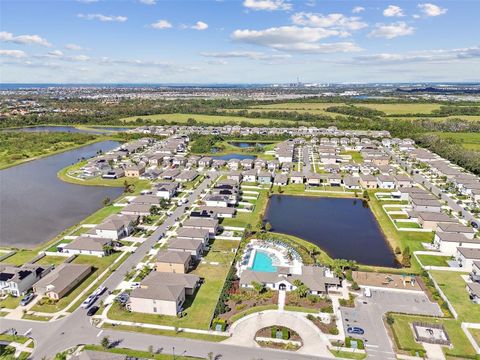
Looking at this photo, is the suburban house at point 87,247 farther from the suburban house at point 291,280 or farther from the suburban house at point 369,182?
the suburban house at point 369,182

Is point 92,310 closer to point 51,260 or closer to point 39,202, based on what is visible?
point 51,260

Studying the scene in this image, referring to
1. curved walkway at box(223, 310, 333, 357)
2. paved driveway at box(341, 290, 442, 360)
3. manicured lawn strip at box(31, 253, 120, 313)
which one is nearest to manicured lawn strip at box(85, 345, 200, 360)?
curved walkway at box(223, 310, 333, 357)

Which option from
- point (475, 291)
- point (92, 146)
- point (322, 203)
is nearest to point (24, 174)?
point (92, 146)

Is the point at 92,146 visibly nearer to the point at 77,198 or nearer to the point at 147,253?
the point at 77,198

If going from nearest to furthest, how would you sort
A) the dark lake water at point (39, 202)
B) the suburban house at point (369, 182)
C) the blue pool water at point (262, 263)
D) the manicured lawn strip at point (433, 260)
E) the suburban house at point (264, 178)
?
the blue pool water at point (262, 263) → the manicured lawn strip at point (433, 260) → the dark lake water at point (39, 202) → the suburban house at point (369, 182) → the suburban house at point (264, 178)

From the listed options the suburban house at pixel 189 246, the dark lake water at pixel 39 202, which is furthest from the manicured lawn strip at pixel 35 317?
the dark lake water at pixel 39 202

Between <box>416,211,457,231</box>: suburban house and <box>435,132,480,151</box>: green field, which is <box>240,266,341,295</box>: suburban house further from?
<box>435,132,480,151</box>: green field

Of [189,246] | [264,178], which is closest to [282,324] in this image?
[189,246]
